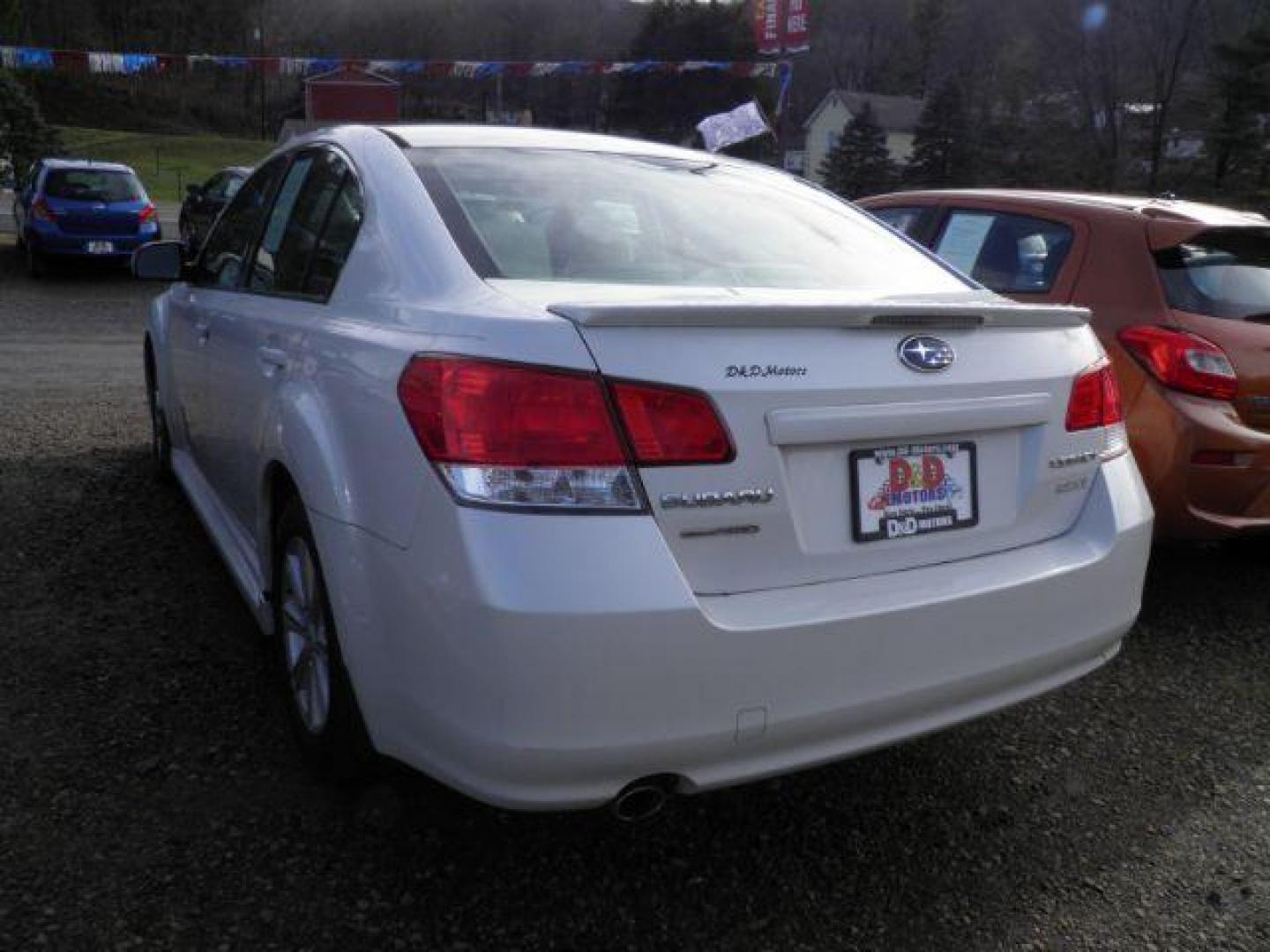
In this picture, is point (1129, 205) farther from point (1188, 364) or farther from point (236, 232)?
point (236, 232)

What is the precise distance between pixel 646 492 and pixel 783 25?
28.6m

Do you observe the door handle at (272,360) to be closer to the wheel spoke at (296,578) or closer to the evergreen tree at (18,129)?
the wheel spoke at (296,578)

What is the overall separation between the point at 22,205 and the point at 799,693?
16.9 metres

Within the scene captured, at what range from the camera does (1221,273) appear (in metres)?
3.98

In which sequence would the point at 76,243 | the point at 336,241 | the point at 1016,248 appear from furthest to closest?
the point at 76,243
the point at 1016,248
the point at 336,241

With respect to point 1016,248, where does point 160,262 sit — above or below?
below

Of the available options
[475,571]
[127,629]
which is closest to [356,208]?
[475,571]

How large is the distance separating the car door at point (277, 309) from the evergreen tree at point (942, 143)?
45.4m

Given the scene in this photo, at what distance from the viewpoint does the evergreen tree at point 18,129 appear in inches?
724

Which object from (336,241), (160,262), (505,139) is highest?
(505,139)

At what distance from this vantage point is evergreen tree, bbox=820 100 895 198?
50.5m

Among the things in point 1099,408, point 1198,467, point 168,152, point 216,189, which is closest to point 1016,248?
point 1198,467

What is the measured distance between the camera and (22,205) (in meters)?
15.4

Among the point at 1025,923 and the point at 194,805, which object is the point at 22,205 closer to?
the point at 194,805
